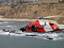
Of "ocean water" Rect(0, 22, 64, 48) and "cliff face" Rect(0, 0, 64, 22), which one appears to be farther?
"cliff face" Rect(0, 0, 64, 22)

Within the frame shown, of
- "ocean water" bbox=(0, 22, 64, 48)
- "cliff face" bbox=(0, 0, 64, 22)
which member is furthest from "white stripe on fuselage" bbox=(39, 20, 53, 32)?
"cliff face" bbox=(0, 0, 64, 22)

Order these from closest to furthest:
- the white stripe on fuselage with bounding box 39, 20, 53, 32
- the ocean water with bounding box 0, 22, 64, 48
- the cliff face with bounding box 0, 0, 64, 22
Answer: the ocean water with bounding box 0, 22, 64, 48
the white stripe on fuselage with bounding box 39, 20, 53, 32
the cliff face with bounding box 0, 0, 64, 22

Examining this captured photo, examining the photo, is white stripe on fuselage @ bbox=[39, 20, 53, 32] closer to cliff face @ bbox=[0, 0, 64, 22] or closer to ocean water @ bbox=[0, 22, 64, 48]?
ocean water @ bbox=[0, 22, 64, 48]

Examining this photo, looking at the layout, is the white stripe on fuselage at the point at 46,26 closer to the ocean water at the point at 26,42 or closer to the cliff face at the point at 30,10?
the ocean water at the point at 26,42

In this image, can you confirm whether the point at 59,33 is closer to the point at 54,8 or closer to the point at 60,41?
the point at 60,41

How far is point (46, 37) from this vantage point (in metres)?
59.5

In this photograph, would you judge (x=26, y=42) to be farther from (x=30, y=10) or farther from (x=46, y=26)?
(x=30, y=10)

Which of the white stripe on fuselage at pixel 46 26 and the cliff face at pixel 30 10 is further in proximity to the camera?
the cliff face at pixel 30 10

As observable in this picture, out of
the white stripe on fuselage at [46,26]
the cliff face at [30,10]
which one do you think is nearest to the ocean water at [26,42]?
the white stripe on fuselage at [46,26]

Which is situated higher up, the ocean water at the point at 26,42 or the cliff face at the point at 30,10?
the ocean water at the point at 26,42

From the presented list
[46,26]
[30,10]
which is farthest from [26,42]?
[30,10]

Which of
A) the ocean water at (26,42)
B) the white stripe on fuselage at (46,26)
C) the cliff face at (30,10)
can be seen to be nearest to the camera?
the ocean water at (26,42)

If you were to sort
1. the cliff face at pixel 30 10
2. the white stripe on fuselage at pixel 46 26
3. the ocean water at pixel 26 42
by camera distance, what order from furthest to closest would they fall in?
the cliff face at pixel 30 10 < the white stripe on fuselage at pixel 46 26 < the ocean water at pixel 26 42

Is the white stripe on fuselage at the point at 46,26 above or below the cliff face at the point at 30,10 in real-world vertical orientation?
above
